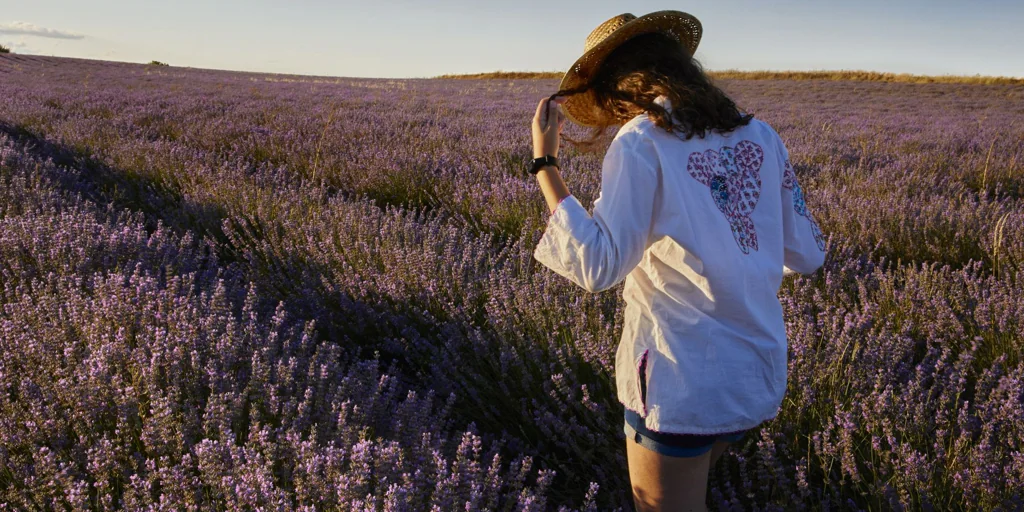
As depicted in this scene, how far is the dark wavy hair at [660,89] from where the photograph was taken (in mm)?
1172

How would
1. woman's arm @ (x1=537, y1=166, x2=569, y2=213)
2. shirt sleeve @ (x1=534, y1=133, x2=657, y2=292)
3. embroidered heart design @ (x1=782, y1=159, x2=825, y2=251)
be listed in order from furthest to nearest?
embroidered heart design @ (x1=782, y1=159, x2=825, y2=251)
woman's arm @ (x1=537, y1=166, x2=569, y2=213)
shirt sleeve @ (x1=534, y1=133, x2=657, y2=292)

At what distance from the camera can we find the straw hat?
1.24m

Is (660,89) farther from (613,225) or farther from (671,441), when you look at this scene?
(671,441)

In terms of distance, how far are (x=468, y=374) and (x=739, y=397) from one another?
49.0 inches

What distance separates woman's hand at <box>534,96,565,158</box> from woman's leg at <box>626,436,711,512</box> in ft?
1.98

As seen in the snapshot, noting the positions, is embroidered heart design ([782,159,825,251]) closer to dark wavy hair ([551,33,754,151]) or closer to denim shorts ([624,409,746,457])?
dark wavy hair ([551,33,754,151])

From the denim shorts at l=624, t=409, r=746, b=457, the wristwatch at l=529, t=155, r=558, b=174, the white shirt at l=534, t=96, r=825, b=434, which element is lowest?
the denim shorts at l=624, t=409, r=746, b=457

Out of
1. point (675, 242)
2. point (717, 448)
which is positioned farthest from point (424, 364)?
point (675, 242)

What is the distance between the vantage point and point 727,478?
5.65ft

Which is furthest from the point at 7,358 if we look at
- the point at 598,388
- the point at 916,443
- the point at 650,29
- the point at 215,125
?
the point at 215,125

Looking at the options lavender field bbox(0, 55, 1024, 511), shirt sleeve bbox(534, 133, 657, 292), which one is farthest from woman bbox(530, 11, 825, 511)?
lavender field bbox(0, 55, 1024, 511)

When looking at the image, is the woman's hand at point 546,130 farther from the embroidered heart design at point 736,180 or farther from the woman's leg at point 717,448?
the woman's leg at point 717,448

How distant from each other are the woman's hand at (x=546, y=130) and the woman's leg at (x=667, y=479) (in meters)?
0.60

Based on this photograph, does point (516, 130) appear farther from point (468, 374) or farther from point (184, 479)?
point (184, 479)
